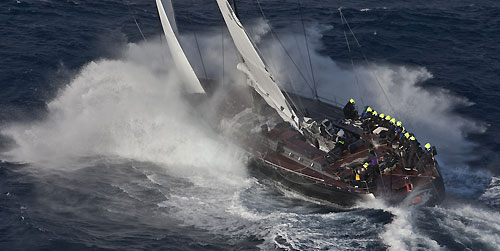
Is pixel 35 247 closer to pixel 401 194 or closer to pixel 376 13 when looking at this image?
pixel 401 194

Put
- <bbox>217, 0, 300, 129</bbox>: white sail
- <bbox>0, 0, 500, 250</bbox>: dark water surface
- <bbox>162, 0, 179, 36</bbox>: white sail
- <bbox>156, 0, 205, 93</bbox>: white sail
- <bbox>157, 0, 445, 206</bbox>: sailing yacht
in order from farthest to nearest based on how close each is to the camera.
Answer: <bbox>162, 0, 179, 36</bbox>: white sail
<bbox>156, 0, 205, 93</bbox>: white sail
<bbox>217, 0, 300, 129</bbox>: white sail
<bbox>157, 0, 445, 206</bbox>: sailing yacht
<bbox>0, 0, 500, 250</bbox>: dark water surface

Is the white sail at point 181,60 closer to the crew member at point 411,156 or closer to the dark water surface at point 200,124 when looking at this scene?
the dark water surface at point 200,124

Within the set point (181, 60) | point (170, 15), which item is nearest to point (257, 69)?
point (181, 60)

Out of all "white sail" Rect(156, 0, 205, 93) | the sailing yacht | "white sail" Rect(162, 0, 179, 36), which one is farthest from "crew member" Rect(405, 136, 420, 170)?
"white sail" Rect(162, 0, 179, 36)

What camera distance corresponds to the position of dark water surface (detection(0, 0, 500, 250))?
2616cm

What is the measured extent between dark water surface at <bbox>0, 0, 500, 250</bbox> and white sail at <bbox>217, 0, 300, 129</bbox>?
124 inches

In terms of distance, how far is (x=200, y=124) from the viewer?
112ft

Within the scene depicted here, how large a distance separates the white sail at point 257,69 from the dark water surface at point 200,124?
Result: 10.4 ft

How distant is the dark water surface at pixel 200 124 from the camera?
85.8 ft

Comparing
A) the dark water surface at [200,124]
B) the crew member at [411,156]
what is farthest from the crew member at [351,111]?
the dark water surface at [200,124]

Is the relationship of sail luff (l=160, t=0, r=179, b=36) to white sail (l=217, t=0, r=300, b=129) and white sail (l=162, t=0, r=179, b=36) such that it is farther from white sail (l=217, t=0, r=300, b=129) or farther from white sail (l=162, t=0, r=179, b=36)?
white sail (l=217, t=0, r=300, b=129)

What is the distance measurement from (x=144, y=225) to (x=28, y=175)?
286 inches

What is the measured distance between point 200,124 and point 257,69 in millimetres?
5154

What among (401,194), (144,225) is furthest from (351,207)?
(144,225)
